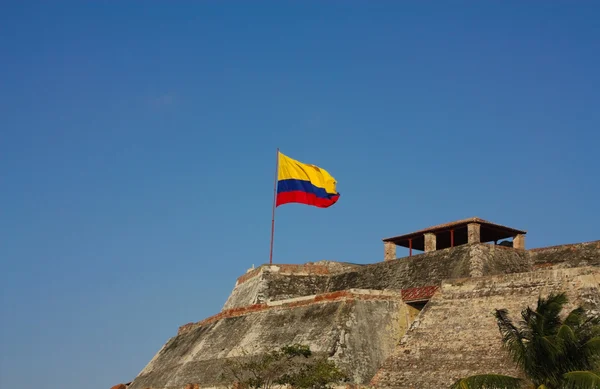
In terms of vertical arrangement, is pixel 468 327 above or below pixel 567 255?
below

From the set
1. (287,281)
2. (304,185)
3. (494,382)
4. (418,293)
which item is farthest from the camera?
(304,185)

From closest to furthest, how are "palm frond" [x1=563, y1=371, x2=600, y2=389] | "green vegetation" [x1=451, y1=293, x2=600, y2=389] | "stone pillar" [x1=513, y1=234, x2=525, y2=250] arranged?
"palm frond" [x1=563, y1=371, x2=600, y2=389]
"green vegetation" [x1=451, y1=293, x2=600, y2=389]
"stone pillar" [x1=513, y1=234, x2=525, y2=250]

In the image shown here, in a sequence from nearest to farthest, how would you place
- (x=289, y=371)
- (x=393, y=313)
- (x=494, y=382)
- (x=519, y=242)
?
(x=494, y=382) → (x=289, y=371) → (x=393, y=313) → (x=519, y=242)

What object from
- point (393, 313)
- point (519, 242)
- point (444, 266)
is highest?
point (519, 242)

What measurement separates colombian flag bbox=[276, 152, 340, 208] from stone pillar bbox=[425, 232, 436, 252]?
229 inches

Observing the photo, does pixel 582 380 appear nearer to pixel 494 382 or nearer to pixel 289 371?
pixel 494 382

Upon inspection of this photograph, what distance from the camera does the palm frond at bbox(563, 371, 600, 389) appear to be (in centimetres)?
1708

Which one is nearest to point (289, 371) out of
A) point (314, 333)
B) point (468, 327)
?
point (314, 333)

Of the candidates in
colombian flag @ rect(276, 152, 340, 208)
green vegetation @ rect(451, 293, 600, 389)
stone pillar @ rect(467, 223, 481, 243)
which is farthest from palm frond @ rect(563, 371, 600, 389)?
colombian flag @ rect(276, 152, 340, 208)

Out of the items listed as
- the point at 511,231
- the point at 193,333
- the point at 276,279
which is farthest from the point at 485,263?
the point at 193,333

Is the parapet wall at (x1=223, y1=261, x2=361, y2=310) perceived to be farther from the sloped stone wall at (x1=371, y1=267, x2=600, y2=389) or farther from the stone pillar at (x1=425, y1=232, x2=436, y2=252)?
the sloped stone wall at (x1=371, y1=267, x2=600, y2=389)

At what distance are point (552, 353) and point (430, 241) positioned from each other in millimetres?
15736

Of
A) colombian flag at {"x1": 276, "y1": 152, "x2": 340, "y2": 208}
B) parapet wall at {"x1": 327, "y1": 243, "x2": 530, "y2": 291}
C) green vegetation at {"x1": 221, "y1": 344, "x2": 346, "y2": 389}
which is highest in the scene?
colombian flag at {"x1": 276, "y1": 152, "x2": 340, "y2": 208}

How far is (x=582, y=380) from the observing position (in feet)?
56.9
